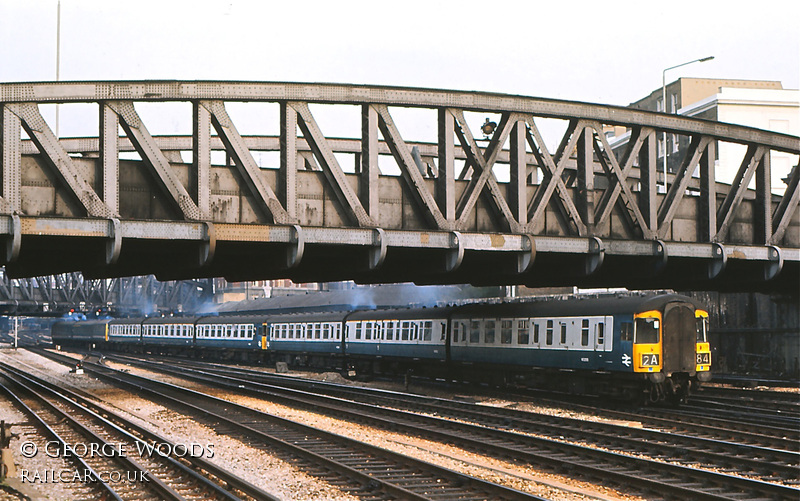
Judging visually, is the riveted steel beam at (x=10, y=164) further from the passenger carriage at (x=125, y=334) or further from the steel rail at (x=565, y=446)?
the passenger carriage at (x=125, y=334)

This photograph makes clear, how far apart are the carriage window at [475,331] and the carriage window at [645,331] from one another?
751 cm

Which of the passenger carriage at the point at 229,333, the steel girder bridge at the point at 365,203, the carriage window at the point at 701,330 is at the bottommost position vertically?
the passenger carriage at the point at 229,333

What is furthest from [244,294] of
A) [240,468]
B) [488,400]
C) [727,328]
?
[240,468]

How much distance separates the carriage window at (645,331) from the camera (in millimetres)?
22406

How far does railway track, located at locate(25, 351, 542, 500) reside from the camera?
1205cm

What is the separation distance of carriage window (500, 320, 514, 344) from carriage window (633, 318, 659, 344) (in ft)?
17.6

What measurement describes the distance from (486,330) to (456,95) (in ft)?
31.5

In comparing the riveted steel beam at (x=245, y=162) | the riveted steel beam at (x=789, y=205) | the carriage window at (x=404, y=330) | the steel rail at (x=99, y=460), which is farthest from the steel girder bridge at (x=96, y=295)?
the riveted steel beam at (x=789, y=205)

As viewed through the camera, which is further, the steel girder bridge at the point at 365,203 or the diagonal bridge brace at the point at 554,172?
the diagonal bridge brace at the point at 554,172

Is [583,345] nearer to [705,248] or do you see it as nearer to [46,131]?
[705,248]

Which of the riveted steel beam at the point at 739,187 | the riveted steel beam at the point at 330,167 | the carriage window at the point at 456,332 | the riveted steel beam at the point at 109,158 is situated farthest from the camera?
the carriage window at the point at 456,332

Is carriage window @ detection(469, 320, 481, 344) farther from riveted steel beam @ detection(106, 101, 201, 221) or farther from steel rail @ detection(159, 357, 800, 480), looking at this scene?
riveted steel beam @ detection(106, 101, 201, 221)

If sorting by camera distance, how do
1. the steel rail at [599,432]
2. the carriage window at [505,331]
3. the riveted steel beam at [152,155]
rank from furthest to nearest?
1. the carriage window at [505,331]
2. the riveted steel beam at [152,155]
3. the steel rail at [599,432]

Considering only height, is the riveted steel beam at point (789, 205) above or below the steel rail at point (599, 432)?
above
